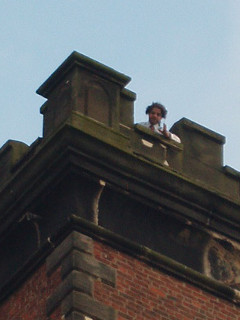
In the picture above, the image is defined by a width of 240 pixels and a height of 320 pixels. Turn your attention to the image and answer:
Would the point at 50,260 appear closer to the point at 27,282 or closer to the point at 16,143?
the point at 27,282

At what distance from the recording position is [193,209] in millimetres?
22000

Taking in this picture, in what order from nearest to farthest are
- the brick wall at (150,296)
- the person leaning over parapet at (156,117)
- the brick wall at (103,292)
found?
the brick wall at (103,292)
the brick wall at (150,296)
the person leaning over parapet at (156,117)

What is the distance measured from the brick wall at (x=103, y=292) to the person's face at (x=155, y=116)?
2.36 metres

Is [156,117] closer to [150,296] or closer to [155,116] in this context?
[155,116]

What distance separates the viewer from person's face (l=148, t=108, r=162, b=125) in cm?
2273

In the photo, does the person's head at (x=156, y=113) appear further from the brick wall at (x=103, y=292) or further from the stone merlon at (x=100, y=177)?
the brick wall at (x=103, y=292)

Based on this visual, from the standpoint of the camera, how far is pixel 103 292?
2048cm

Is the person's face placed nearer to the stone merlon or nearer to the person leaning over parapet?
the person leaning over parapet

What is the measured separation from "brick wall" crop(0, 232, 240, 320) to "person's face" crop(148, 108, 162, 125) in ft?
7.73

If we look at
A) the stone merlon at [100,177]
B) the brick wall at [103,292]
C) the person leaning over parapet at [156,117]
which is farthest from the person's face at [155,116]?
the brick wall at [103,292]

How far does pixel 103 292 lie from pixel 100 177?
5.44 ft

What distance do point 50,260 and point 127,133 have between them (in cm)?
213

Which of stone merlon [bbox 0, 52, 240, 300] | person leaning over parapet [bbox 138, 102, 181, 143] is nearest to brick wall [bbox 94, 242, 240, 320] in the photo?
stone merlon [bbox 0, 52, 240, 300]

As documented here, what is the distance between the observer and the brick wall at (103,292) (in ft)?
66.5
